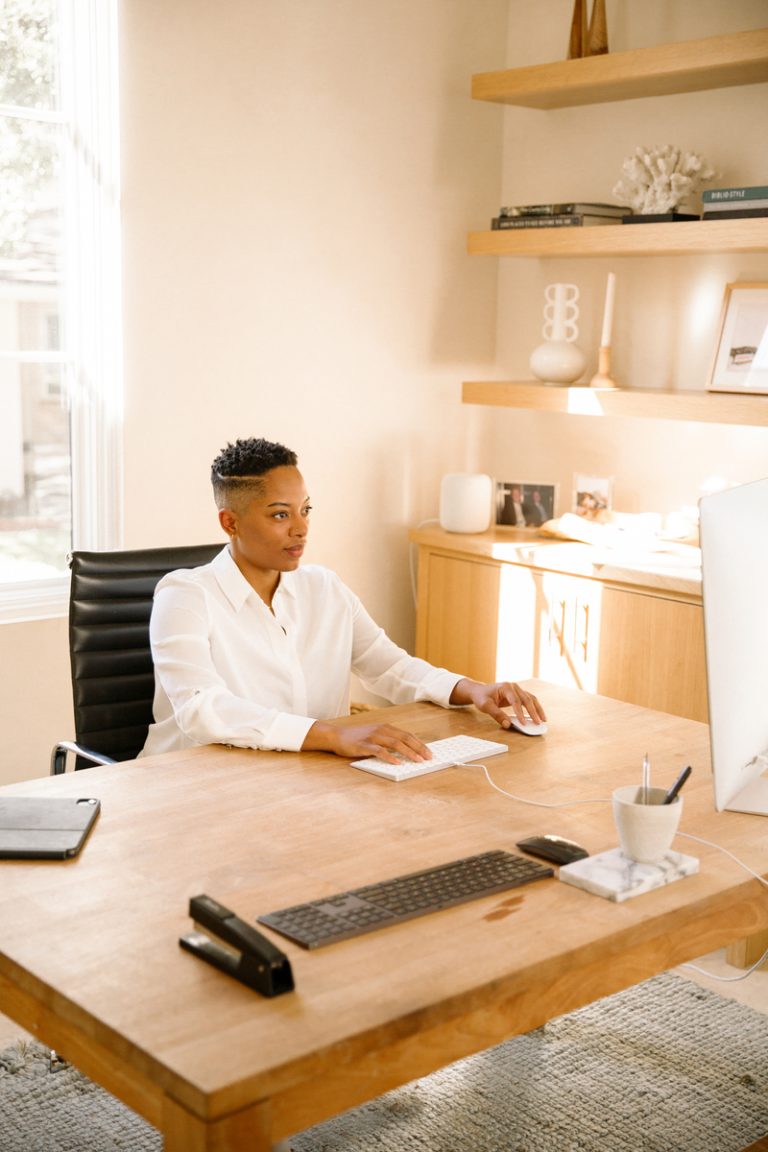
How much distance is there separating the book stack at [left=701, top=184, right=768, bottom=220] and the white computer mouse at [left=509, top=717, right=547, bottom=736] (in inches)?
74.8

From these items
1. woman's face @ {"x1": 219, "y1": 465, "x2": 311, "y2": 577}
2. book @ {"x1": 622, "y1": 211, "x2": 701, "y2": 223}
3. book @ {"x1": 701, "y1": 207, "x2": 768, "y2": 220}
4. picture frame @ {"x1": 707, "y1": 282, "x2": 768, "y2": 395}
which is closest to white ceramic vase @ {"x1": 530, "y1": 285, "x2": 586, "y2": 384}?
book @ {"x1": 622, "y1": 211, "x2": 701, "y2": 223}

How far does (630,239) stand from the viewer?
12.7 ft

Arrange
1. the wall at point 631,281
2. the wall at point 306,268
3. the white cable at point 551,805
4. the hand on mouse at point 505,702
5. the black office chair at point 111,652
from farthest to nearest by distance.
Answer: the wall at point 631,281, the wall at point 306,268, the black office chair at point 111,652, the hand on mouse at point 505,702, the white cable at point 551,805

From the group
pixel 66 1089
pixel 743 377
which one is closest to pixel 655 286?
pixel 743 377

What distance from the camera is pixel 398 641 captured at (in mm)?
4703

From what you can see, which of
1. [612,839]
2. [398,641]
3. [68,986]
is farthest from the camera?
[398,641]

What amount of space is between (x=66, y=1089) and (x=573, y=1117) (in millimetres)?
925

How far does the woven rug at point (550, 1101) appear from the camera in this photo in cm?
229

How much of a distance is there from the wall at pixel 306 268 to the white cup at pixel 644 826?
231 cm

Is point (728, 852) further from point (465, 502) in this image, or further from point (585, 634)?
point (465, 502)

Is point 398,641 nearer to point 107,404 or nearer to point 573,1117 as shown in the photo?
point 107,404

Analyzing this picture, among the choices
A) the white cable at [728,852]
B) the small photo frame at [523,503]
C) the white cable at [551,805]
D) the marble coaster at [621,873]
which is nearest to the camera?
the marble coaster at [621,873]

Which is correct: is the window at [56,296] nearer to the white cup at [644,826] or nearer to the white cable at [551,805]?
the white cable at [551,805]

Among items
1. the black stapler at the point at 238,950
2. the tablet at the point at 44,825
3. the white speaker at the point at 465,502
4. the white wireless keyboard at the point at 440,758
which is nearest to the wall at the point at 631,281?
the white speaker at the point at 465,502
